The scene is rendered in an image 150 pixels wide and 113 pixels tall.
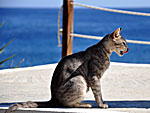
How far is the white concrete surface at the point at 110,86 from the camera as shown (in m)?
3.85

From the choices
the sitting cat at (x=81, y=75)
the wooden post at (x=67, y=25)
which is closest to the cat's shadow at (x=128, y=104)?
the sitting cat at (x=81, y=75)

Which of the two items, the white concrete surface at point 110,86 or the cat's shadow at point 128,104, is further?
the white concrete surface at point 110,86

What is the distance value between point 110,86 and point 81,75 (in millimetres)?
1434

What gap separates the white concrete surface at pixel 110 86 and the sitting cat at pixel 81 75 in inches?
12.7

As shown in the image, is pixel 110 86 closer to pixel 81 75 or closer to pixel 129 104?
pixel 129 104

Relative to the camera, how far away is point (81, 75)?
11.1ft

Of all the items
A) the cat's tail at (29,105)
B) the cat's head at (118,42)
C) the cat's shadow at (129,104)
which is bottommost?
the cat's shadow at (129,104)

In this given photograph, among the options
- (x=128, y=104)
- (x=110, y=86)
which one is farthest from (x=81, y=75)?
(x=110, y=86)

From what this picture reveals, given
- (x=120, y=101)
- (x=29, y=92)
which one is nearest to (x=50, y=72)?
(x=29, y=92)

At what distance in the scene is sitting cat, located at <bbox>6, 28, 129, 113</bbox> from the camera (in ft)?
11.0

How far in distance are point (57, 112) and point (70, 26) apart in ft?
9.42

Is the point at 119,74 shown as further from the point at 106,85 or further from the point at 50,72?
the point at 50,72

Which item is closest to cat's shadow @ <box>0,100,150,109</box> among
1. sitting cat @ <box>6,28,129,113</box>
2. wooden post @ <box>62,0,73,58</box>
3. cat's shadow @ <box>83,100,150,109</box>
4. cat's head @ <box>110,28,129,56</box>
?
cat's shadow @ <box>83,100,150,109</box>

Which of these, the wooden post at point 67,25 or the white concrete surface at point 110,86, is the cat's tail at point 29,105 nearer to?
the white concrete surface at point 110,86
